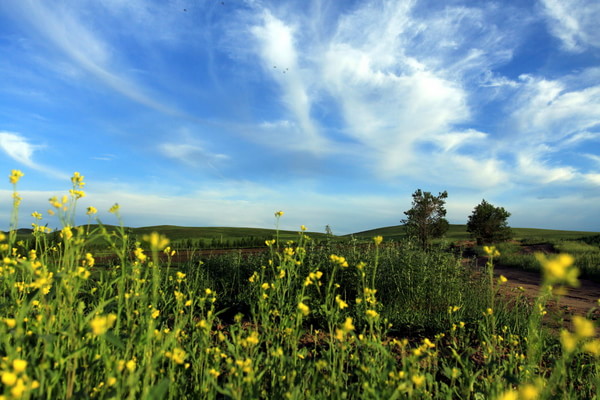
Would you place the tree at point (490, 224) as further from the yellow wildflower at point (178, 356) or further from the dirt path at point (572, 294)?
the yellow wildflower at point (178, 356)

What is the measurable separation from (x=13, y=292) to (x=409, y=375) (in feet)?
9.14

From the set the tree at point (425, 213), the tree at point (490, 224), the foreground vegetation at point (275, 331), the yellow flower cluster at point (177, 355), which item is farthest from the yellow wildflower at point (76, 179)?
the tree at point (490, 224)

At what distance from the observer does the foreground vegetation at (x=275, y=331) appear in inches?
66.6

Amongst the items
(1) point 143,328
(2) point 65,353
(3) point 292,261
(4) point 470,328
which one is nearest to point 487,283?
(4) point 470,328

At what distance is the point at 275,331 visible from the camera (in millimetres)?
2799

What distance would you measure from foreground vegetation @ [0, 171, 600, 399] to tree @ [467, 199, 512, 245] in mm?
18804

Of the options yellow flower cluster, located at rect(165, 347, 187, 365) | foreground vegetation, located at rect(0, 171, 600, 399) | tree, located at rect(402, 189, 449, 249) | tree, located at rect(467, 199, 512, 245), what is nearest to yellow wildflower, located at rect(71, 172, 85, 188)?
foreground vegetation, located at rect(0, 171, 600, 399)

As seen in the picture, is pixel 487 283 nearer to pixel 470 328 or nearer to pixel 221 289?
pixel 470 328

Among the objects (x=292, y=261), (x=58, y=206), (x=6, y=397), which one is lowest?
(x=6, y=397)

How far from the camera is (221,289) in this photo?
664 cm

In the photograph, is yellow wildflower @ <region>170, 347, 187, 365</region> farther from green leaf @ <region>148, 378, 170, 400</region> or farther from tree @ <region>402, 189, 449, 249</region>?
tree @ <region>402, 189, 449, 249</region>

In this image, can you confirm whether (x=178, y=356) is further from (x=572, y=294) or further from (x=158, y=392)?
(x=572, y=294)

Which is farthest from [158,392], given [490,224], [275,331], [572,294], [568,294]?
[490,224]

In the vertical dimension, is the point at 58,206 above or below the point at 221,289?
above
